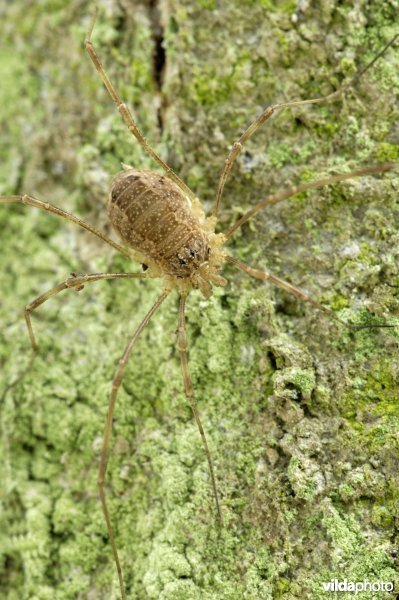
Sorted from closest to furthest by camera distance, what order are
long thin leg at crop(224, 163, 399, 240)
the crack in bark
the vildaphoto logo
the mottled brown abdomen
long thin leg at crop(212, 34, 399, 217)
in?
the vildaphoto logo < long thin leg at crop(224, 163, 399, 240) < long thin leg at crop(212, 34, 399, 217) < the mottled brown abdomen < the crack in bark

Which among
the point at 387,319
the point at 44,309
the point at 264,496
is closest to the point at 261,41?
the point at 387,319

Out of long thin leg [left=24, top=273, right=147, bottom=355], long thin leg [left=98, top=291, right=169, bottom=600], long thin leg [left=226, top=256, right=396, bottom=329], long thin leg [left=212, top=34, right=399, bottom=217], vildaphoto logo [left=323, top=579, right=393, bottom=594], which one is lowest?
vildaphoto logo [left=323, top=579, right=393, bottom=594]

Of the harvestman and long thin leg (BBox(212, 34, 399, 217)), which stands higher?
long thin leg (BBox(212, 34, 399, 217))

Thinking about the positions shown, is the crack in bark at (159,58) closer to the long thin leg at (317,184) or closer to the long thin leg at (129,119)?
the long thin leg at (129,119)

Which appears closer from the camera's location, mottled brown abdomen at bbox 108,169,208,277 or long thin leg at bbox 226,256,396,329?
long thin leg at bbox 226,256,396,329

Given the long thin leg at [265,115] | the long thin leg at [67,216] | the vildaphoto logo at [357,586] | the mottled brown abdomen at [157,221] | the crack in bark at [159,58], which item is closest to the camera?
the vildaphoto logo at [357,586]

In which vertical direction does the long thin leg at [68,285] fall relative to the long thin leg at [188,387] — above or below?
above

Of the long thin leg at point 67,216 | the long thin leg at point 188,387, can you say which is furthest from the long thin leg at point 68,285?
the long thin leg at point 188,387

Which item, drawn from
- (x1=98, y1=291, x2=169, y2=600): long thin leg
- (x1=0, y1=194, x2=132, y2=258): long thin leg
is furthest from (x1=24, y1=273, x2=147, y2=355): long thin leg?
(x1=98, y1=291, x2=169, y2=600): long thin leg

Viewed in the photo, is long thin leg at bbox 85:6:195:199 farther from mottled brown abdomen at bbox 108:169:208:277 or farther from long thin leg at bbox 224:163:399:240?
long thin leg at bbox 224:163:399:240

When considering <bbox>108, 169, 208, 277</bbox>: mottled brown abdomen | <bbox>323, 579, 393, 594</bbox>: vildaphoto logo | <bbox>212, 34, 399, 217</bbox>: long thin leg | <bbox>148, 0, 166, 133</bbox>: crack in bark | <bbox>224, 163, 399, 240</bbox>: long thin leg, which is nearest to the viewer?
<bbox>323, 579, 393, 594</bbox>: vildaphoto logo
